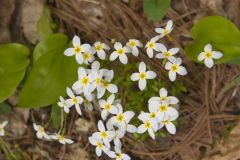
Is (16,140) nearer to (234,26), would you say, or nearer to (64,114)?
(64,114)

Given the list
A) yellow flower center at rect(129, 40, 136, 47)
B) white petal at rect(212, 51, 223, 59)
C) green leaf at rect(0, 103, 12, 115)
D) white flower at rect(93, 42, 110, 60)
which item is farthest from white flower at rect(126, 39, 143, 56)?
green leaf at rect(0, 103, 12, 115)

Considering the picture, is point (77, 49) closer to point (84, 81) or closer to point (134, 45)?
point (84, 81)

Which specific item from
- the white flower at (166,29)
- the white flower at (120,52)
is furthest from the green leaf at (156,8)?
the white flower at (120,52)

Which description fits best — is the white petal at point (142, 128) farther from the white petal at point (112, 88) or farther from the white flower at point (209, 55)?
the white flower at point (209, 55)

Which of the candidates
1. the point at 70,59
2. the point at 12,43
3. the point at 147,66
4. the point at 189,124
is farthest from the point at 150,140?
the point at 12,43

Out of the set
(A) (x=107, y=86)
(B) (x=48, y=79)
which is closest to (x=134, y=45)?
(A) (x=107, y=86)

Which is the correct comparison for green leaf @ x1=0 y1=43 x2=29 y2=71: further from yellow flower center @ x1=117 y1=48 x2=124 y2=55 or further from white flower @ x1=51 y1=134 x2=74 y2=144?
yellow flower center @ x1=117 y1=48 x2=124 y2=55
